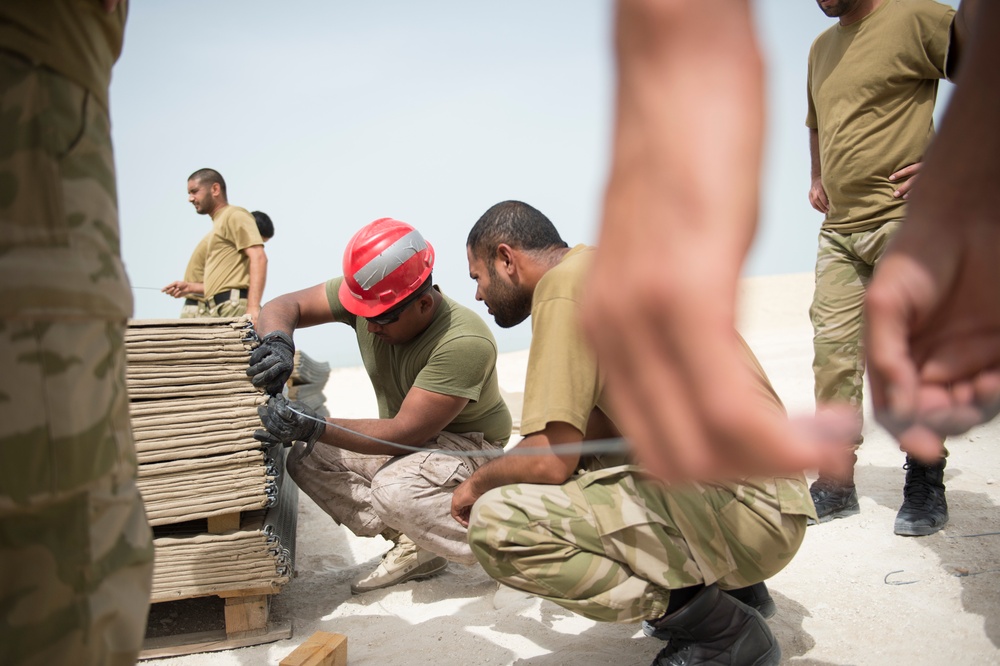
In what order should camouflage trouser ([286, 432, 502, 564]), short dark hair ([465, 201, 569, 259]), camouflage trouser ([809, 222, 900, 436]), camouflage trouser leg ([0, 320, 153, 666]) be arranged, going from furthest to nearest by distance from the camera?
camouflage trouser ([809, 222, 900, 436]), camouflage trouser ([286, 432, 502, 564]), short dark hair ([465, 201, 569, 259]), camouflage trouser leg ([0, 320, 153, 666])

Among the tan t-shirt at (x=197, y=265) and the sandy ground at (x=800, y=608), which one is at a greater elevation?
the tan t-shirt at (x=197, y=265)

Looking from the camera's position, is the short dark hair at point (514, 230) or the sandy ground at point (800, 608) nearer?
the sandy ground at point (800, 608)

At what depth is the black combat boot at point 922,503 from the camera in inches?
123

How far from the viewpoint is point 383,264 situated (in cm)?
310

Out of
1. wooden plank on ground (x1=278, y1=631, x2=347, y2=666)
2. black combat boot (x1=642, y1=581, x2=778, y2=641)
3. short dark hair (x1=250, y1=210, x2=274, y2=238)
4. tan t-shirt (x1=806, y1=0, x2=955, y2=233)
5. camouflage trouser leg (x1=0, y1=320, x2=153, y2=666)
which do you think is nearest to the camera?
camouflage trouser leg (x1=0, y1=320, x2=153, y2=666)

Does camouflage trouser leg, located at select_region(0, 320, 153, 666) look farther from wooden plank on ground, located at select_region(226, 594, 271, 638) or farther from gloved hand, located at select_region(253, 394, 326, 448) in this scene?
wooden plank on ground, located at select_region(226, 594, 271, 638)

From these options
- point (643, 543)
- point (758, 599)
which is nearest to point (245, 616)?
point (643, 543)

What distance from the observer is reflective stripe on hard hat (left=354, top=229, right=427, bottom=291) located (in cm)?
309

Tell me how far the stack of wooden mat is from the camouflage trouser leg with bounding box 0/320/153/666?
1.61m

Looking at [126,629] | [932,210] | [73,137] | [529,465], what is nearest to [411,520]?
[529,465]

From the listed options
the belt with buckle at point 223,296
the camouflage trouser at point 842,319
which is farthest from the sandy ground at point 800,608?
the belt with buckle at point 223,296

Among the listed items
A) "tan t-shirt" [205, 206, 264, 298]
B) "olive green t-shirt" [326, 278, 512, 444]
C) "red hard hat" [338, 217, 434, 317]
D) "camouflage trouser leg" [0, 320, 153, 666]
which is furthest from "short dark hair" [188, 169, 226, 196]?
"camouflage trouser leg" [0, 320, 153, 666]

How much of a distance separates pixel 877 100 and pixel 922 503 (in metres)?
1.73

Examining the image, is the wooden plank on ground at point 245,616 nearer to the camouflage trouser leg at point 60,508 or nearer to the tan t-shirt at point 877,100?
the camouflage trouser leg at point 60,508
